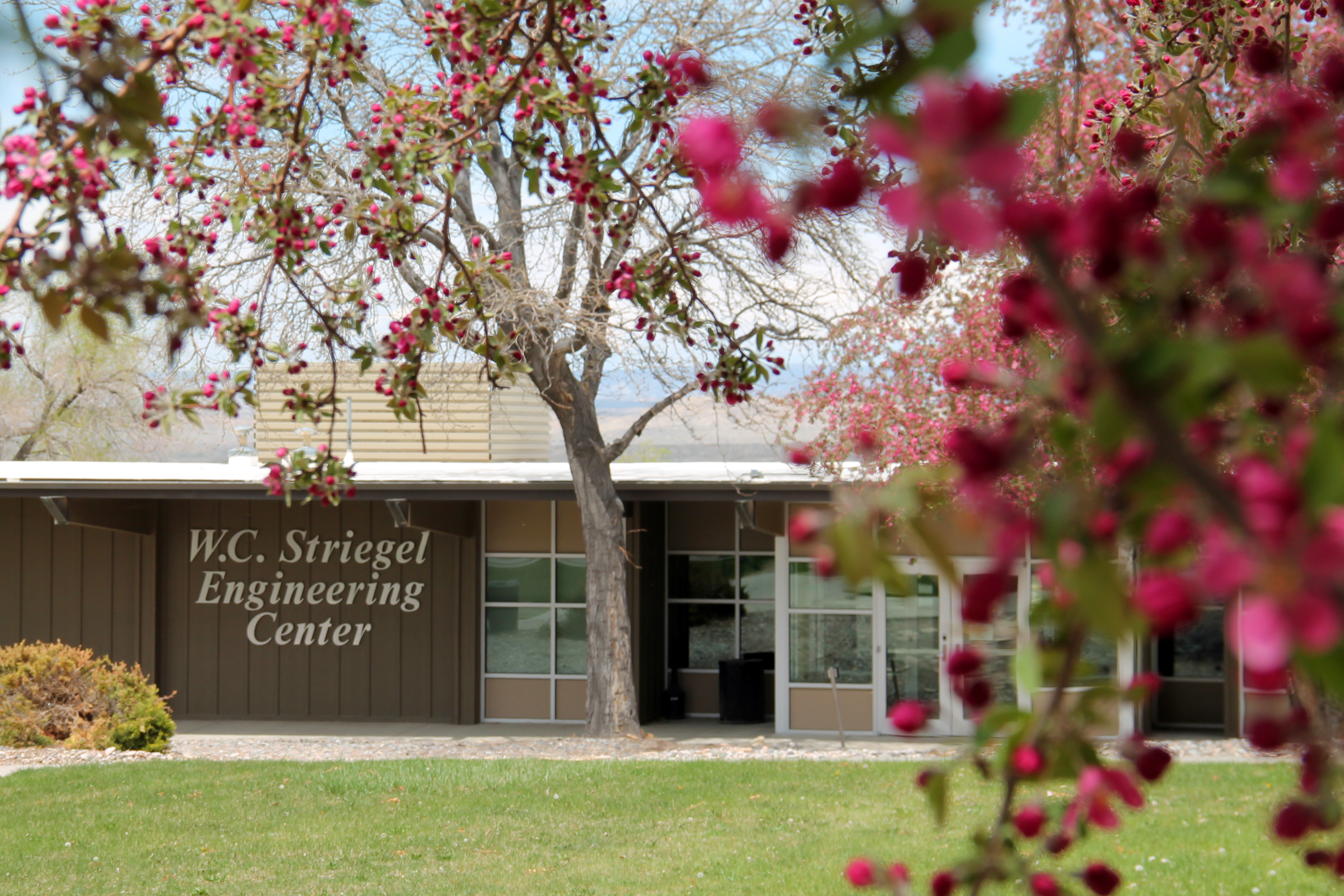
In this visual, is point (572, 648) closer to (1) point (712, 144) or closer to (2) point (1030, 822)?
(2) point (1030, 822)

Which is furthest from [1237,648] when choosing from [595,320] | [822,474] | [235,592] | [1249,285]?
[235,592]

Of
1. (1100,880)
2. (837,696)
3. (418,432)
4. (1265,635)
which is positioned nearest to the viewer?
(1265,635)

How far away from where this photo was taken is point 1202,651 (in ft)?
51.2

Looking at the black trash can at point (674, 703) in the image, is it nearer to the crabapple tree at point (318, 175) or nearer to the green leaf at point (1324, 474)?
the crabapple tree at point (318, 175)

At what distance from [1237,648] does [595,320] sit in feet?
38.1

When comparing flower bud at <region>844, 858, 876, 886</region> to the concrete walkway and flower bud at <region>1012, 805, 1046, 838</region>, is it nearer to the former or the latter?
flower bud at <region>1012, 805, 1046, 838</region>

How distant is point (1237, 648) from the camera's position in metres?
0.59

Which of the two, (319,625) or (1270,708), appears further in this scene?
(319,625)

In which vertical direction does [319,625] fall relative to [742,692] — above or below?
above

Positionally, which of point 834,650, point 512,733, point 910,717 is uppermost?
point 910,717

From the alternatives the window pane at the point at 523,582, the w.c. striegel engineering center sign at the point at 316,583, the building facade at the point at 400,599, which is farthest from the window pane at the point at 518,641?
the w.c. striegel engineering center sign at the point at 316,583

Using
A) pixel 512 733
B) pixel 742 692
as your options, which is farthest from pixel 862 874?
pixel 742 692

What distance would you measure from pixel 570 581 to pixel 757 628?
2572 mm

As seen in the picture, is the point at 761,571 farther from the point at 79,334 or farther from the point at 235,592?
the point at 79,334
